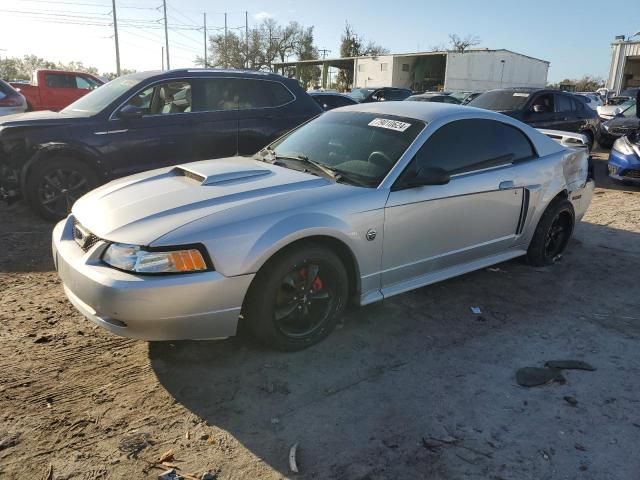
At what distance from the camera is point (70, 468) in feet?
7.50

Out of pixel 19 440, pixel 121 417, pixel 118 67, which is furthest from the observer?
pixel 118 67

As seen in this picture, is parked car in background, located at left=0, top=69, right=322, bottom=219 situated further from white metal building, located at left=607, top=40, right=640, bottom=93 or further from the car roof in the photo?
white metal building, located at left=607, top=40, right=640, bottom=93

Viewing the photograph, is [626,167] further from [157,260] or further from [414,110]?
[157,260]

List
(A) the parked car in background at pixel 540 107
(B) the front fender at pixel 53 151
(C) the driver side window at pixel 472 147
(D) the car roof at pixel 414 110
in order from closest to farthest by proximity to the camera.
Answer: (C) the driver side window at pixel 472 147
(D) the car roof at pixel 414 110
(B) the front fender at pixel 53 151
(A) the parked car in background at pixel 540 107

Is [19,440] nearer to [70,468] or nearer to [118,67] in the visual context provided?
[70,468]

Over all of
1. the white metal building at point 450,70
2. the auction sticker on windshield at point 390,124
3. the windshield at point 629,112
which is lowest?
the auction sticker on windshield at point 390,124

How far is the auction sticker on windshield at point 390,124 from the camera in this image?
3.83 metres

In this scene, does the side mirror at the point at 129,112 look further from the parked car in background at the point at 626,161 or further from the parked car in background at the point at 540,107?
the parked car in background at the point at 626,161

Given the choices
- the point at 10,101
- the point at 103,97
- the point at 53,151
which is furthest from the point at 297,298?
the point at 10,101

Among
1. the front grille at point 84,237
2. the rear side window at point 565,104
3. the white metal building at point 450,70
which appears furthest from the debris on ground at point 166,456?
the white metal building at point 450,70

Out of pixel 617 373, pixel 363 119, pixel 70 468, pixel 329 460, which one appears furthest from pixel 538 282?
pixel 70 468

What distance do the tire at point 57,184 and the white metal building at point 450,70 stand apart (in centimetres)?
4227

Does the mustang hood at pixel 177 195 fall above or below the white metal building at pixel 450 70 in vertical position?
below

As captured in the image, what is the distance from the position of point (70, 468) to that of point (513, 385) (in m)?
2.43
